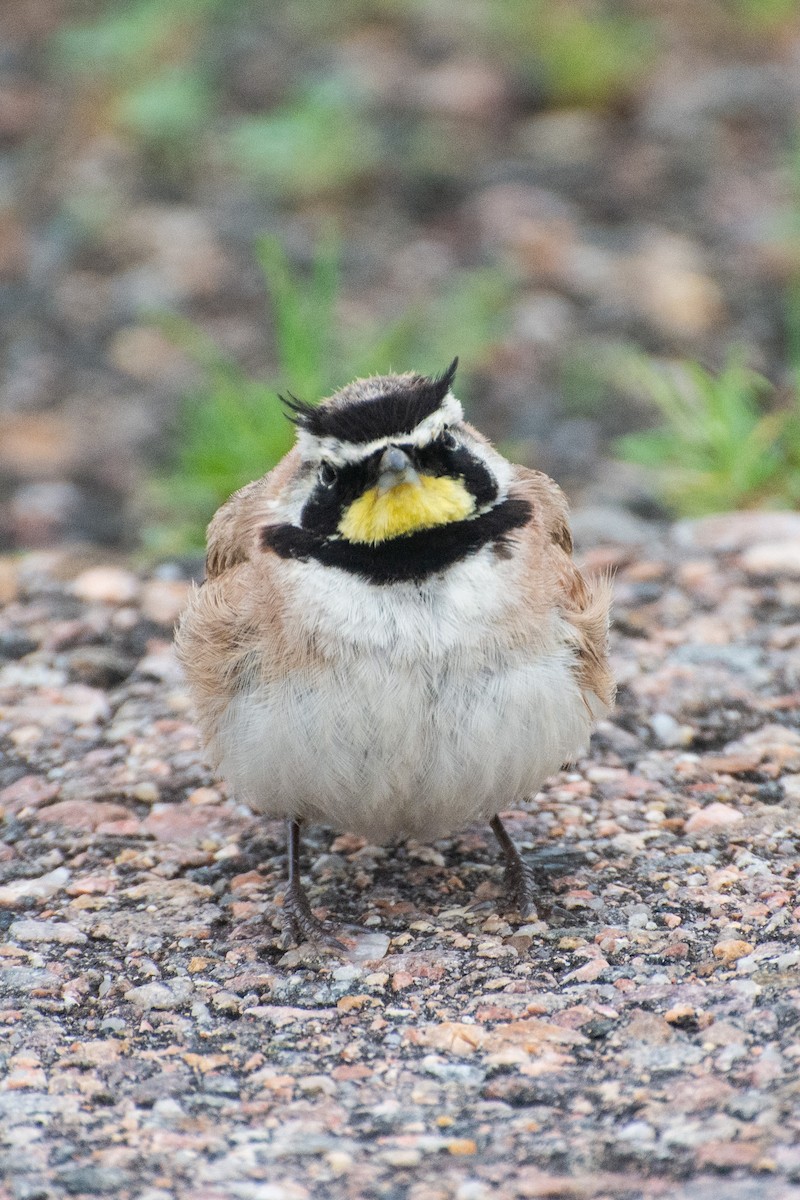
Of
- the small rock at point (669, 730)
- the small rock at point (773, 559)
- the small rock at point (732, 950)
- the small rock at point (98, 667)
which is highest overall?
the small rock at point (773, 559)

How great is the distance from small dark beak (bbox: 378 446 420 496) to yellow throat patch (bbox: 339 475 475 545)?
23 mm

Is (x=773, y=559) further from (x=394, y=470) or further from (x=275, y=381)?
(x=275, y=381)

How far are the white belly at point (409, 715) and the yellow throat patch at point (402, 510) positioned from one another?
145 mm

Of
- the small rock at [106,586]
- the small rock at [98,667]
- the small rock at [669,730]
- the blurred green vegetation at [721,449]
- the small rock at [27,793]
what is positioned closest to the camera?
the small rock at [27,793]

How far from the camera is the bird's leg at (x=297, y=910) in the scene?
4617 millimetres

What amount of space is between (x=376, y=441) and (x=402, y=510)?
203 mm

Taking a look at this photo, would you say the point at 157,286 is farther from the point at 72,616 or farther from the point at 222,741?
the point at 222,741

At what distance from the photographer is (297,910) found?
471cm

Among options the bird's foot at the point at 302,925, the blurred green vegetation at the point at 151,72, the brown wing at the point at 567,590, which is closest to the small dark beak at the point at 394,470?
the brown wing at the point at 567,590

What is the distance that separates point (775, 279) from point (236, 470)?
4651 mm

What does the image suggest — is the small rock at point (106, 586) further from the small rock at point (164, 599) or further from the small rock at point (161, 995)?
the small rock at point (161, 995)

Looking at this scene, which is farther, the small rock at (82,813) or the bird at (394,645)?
the small rock at (82,813)

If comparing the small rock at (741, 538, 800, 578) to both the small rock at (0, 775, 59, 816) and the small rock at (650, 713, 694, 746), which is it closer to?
the small rock at (650, 713, 694, 746)

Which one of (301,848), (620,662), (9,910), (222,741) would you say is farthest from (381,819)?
(620,662)
